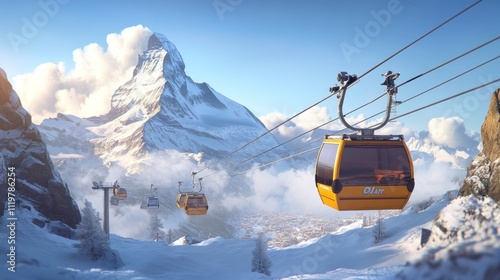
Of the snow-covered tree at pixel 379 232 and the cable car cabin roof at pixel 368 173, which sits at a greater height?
the cable car cabin roof at pixel 368 173

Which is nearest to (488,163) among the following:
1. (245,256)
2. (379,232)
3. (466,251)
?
(379,232)

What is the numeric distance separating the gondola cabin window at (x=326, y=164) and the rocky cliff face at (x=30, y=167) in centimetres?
4650

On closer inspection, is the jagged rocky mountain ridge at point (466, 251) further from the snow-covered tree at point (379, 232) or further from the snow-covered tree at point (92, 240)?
the snow-covered tree at point (379, 232)

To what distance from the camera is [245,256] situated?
5166 centimetres

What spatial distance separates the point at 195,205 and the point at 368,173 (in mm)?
18542

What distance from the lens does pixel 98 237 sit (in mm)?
34750

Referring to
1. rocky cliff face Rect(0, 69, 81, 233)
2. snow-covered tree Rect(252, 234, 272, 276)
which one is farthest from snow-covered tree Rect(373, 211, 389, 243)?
rocky cliff face Rect(0, 69, 81, 233)

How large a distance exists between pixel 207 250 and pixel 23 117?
37008 millimetres

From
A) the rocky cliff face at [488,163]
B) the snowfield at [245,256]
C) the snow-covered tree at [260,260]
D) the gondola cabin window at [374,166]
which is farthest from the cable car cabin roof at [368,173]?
the snow-covered tree at [260,260]

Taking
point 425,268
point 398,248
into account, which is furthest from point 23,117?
point 398,248

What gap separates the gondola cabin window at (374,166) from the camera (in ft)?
27.6

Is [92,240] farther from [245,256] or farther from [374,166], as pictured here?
[374,166]

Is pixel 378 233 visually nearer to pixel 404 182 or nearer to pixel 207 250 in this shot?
pixel 207 250

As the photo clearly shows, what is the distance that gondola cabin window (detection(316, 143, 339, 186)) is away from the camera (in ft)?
28.4
